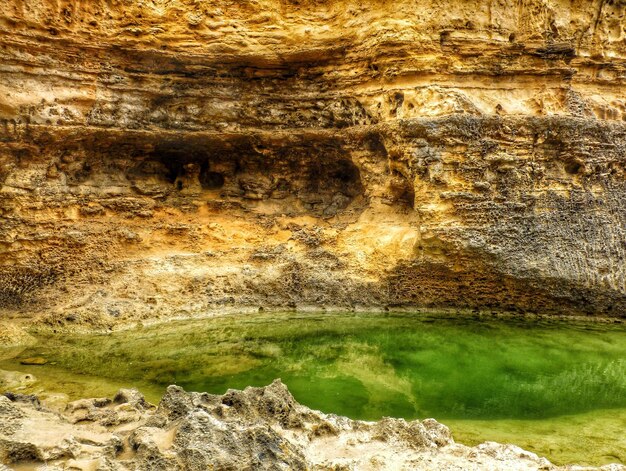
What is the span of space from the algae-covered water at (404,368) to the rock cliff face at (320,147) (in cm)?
77

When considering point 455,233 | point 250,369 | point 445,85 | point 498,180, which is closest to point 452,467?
point 250,369

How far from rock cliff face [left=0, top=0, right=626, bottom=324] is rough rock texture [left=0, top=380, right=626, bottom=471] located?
452cm

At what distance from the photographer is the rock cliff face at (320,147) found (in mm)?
8211

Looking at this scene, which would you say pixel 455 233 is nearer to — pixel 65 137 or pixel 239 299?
pixel 239 299

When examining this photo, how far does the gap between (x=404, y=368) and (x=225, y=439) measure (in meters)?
3.59

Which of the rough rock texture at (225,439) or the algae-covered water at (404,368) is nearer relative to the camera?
the rough rock texture at (225,439)

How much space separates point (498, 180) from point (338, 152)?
2.94 metres

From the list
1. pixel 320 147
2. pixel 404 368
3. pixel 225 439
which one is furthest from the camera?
pixel 320 147

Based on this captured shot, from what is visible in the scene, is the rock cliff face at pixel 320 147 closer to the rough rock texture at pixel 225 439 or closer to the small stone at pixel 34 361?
the small stone at pixel 34 361

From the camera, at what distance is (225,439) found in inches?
118

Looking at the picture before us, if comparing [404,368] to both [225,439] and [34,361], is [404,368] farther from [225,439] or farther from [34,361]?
[34,361]

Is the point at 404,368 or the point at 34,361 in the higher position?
the point at 404,368

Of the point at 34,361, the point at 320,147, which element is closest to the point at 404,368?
the point at 34,361

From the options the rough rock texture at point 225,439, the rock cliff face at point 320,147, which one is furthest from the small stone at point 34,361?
the rough rock texture at point 225,439
